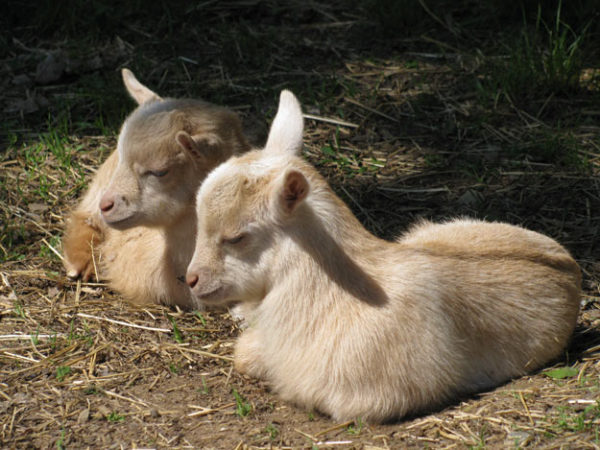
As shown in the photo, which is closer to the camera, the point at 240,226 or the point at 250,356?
the point at 240,226

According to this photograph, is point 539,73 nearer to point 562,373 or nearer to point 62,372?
point 562,373

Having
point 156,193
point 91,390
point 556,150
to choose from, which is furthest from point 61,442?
point 556,150

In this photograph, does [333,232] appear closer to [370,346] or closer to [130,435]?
[370,346]

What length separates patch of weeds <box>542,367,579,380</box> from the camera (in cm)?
414

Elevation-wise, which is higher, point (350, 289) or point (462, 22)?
point (462, 22)

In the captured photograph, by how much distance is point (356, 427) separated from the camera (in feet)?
13.0

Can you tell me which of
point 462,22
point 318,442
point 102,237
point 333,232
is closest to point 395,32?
point 462,22

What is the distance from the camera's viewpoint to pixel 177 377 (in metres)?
4.55

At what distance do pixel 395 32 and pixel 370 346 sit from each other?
4767 millimetres

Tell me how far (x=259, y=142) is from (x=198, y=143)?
6.04ft

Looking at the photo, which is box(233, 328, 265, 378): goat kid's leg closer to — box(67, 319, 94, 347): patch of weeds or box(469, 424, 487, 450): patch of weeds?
box(67, 319, 94, 347): patch of weeds

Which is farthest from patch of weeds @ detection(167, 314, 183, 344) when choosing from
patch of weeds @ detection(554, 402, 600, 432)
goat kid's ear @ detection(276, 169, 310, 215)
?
patch of weeds @ detection(554, 402, 600, 432)

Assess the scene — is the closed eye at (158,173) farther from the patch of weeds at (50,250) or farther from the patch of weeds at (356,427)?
the patch of weeds at (356,427)

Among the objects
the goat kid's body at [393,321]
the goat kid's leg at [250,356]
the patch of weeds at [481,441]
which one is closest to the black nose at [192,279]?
the goat kid's body at [393,321]
